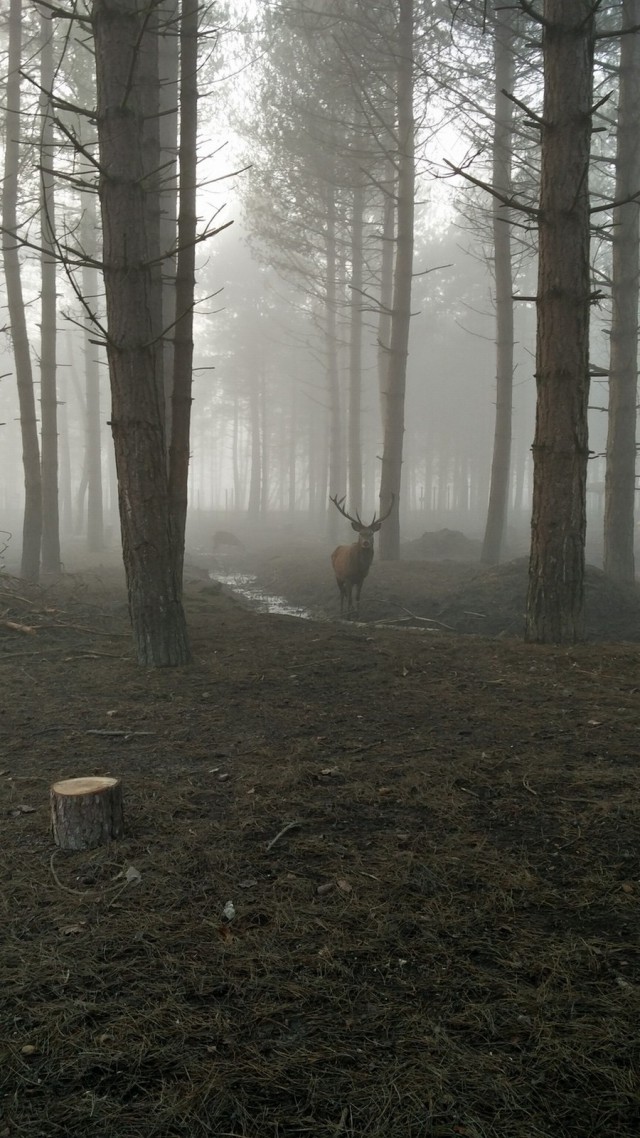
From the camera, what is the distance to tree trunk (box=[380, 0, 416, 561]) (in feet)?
46.2

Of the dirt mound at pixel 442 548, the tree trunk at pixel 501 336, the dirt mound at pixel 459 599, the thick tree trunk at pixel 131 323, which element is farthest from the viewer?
the dirt mound at pixel 442 548

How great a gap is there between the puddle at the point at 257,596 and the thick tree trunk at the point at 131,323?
12.2 ft

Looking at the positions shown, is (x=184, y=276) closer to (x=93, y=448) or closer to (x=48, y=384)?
(x=48, y=384)

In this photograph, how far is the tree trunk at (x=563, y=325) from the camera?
22.3ft

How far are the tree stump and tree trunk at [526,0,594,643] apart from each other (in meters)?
4.61

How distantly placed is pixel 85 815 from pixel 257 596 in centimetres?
1113

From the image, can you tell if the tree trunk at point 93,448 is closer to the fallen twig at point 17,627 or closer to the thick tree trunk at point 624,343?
the fallen twig at point 17,627

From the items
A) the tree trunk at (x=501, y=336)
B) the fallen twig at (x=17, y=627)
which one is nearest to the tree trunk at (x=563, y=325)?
the fallen twig at (x=17, y=627)

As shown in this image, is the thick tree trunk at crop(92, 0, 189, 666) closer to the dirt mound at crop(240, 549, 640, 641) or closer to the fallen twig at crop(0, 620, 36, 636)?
the fallen twig at crop(0, 620, 36, 636)

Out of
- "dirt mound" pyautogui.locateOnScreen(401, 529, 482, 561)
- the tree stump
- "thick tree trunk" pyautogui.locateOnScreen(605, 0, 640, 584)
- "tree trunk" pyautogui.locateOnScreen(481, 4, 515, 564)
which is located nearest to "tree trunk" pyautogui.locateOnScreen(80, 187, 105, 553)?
"dirt mound" pyautogui.locateOnScreen(401, 529, 482, 561)

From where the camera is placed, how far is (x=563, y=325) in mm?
6891

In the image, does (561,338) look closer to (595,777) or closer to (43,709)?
(595,777)

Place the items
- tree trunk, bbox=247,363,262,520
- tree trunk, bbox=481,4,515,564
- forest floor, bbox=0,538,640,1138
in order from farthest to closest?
tree trunk, bbox=247,363,262,520 < tree trunk, bbox=481,4,515,564 < forest floor, bbox=0,538,640,1138

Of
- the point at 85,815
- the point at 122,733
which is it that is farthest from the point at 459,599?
the point at 85,815
